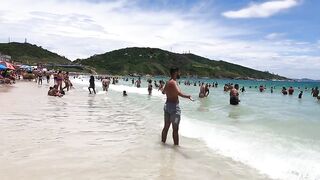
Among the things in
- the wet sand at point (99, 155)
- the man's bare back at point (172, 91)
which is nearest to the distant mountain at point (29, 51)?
the wet sand at point (99, 155)

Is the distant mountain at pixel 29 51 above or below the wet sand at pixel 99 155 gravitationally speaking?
above

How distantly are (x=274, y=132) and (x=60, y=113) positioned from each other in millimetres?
7368

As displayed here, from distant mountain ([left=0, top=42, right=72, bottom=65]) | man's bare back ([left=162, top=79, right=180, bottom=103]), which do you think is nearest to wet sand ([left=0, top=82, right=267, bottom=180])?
man's bare back ([left=162, top=79, right=180, bottom=103])

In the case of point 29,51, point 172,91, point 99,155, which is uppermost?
point 29,51

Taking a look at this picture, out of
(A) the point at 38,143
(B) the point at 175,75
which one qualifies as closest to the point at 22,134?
(A) the point at 38,143

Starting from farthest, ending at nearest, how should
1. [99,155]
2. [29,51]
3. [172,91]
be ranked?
[29,51] → [172,91] → [99,155]

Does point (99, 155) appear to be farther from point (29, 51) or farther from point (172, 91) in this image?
point (29, 51)

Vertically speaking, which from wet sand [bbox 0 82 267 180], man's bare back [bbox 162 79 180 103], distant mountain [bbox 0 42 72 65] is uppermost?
distant mountain [bbox 0 42 72 65]

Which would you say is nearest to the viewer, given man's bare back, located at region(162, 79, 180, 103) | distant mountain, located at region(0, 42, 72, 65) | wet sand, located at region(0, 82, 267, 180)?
wet sand, located at region(0, 82, 267, 180)

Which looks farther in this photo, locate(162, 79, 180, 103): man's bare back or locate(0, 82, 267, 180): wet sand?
locate(162, 79, 180, 103): man's bare back

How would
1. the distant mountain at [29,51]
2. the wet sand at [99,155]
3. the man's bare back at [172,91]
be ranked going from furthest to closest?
the distant mountain at [29,51]
the man's bare back at [172,91]
the wet sand at [99,155]

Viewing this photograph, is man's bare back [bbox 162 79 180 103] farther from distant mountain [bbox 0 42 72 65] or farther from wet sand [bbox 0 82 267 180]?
distant mountain [bbox 0 42 72 65]

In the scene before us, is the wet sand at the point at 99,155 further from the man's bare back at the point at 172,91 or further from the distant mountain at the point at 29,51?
the distant mountain at the point at 29,51

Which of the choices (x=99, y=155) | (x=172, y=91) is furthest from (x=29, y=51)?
(x=99, y=155)
